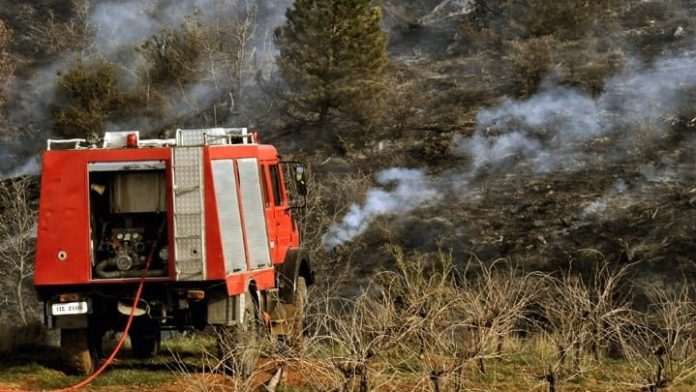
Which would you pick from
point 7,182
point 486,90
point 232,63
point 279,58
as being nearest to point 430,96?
point 486,90

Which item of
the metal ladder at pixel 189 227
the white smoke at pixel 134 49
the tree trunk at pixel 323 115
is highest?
the white smoke at pixel 134 49

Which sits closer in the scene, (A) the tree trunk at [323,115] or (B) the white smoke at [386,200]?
(B) the white smoke at [386,200]

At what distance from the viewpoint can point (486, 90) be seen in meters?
33.9

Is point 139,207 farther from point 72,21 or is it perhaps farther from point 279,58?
point 72,21

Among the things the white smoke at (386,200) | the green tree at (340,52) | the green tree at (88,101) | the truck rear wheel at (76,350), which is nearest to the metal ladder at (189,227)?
the truck rear wheel at (76,350)

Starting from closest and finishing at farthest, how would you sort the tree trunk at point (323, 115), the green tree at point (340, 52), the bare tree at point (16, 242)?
1. the bare tree at point (16, 242)
2. the green tree at point (340, 52)
3. the tree trunk at point (323, 115)

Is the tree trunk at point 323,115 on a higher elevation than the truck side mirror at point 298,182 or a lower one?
higher

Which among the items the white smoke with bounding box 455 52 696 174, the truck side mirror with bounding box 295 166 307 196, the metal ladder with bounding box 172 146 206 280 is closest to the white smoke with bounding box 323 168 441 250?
the white smoke with bounding box 455 52 696 174

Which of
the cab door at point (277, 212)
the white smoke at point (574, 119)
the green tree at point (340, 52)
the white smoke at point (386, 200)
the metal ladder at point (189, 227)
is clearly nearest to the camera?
the metal ladder at point (189, 227)

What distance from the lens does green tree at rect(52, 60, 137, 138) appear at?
105 ft

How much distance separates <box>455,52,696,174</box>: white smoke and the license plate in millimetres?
19095

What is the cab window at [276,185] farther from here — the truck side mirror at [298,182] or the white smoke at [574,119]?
the white smoke at [574,119]

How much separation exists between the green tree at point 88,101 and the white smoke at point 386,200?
1120 cm

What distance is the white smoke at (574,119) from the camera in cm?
2753
